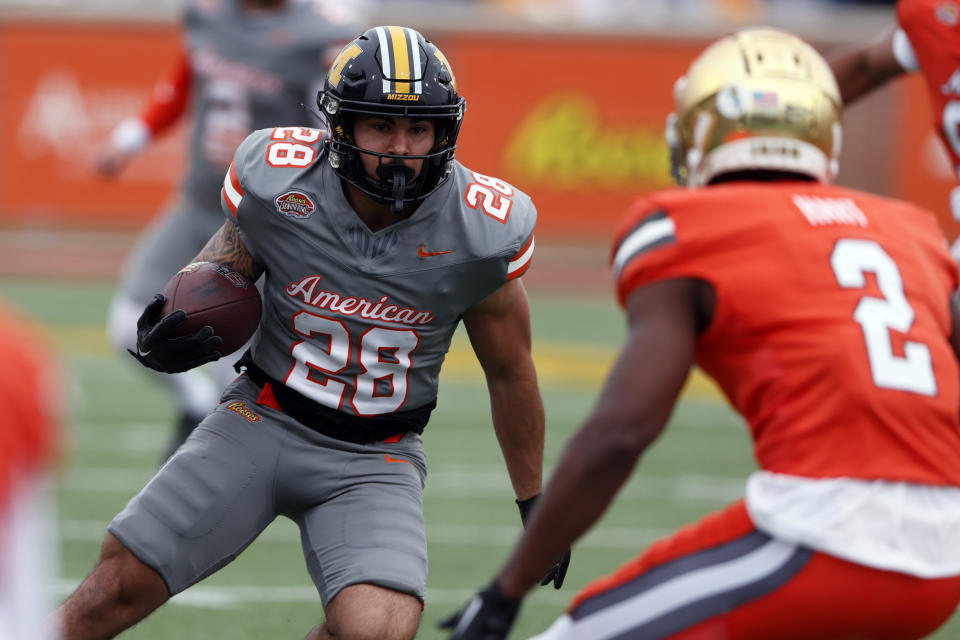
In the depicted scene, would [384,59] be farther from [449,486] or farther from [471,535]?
[449,486]

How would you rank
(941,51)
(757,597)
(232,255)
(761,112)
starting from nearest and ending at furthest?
(757,597)
(761,112)
(232,255)
(941,51)

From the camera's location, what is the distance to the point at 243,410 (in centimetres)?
365

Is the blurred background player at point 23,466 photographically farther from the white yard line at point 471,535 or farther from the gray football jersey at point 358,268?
the white yard line at point 471,535

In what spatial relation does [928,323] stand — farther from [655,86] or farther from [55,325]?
[655,86]

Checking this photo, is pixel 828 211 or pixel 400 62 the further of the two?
pixel 400 62

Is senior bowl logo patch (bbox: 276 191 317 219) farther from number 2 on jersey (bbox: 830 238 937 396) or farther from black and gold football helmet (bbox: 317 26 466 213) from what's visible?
number 2 on jersey (bbox: 830 238 937 396)

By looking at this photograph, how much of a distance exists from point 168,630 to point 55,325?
23.9 ft

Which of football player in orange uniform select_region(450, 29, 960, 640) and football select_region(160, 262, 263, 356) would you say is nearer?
football player in orange uniform select_region(450, 29, 960, 640)

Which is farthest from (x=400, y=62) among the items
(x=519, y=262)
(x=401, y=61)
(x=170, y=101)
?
(x=170, y=101)

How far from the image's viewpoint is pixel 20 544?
1.94 meters

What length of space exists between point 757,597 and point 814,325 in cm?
45

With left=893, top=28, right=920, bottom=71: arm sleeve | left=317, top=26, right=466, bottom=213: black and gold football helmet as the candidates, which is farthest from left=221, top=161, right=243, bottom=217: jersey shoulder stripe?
left=893, top=28, right=920, bottom=71: arm sleeve

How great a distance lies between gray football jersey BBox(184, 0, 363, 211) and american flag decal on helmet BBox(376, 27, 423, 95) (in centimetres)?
293

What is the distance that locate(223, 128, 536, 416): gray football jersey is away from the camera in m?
3.55
